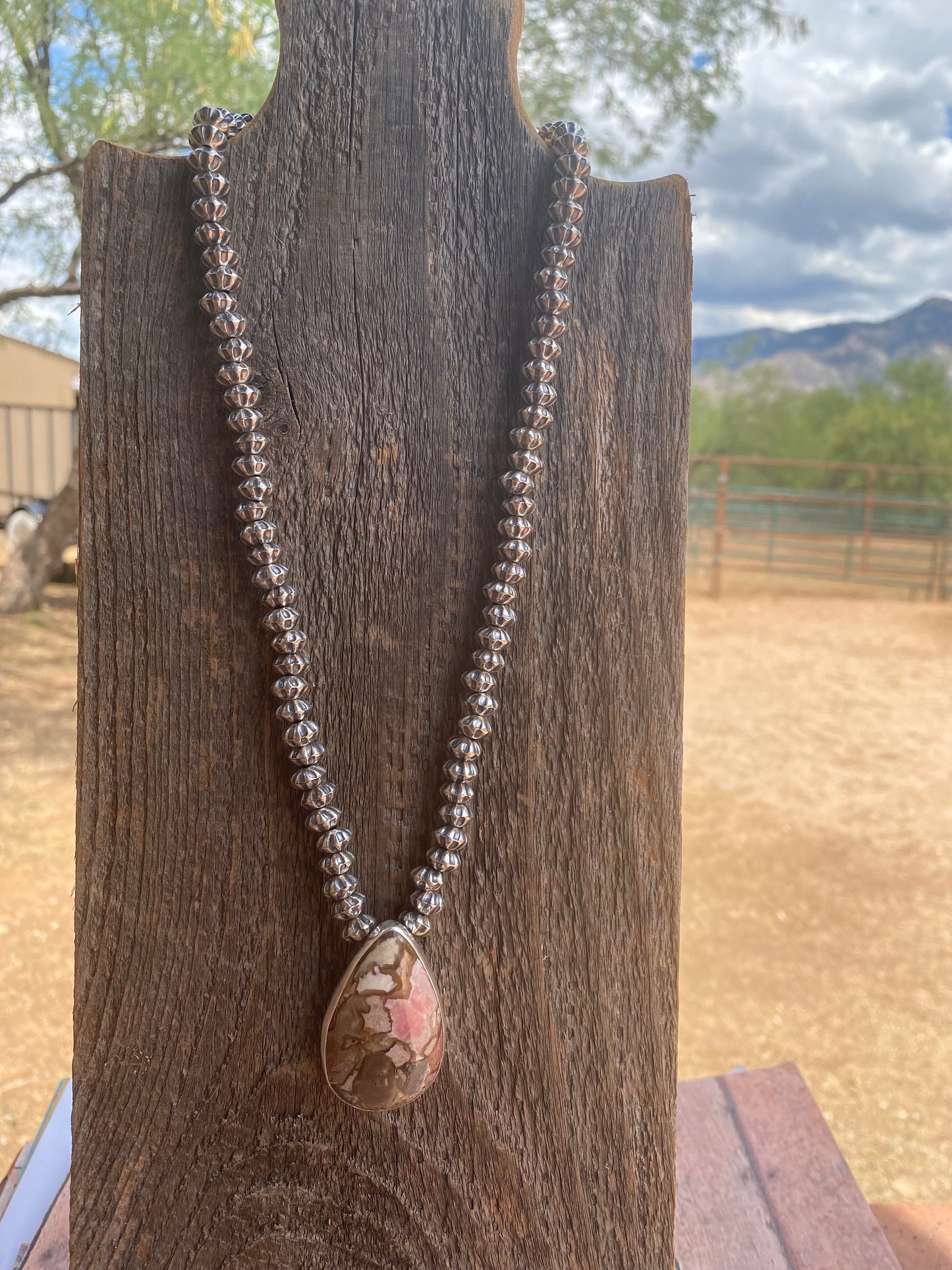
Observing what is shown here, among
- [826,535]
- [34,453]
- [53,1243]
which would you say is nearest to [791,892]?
[53,1243]

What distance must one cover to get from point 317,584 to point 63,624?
14.9 ft

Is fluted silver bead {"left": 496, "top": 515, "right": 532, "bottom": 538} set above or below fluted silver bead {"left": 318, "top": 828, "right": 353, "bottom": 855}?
above

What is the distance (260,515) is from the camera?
0.51 metres

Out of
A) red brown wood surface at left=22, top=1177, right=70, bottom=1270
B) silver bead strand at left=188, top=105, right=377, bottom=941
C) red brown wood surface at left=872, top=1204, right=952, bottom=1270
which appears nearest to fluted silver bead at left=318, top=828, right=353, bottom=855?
silver bead strand at left=188, top=105, right=377, bottom=941

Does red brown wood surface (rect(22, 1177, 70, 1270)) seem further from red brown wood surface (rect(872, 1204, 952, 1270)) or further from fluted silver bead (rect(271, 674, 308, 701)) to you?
red brown wood surface (rect(872, 1204, 952, 1270))

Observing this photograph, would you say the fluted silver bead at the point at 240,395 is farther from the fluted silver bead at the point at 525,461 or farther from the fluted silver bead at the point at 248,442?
the fluted silver bead at the point at 525,461

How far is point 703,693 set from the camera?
14.3 ft

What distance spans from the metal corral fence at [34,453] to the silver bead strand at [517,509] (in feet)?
21.9

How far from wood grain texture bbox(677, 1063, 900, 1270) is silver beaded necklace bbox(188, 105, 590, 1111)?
45 cm

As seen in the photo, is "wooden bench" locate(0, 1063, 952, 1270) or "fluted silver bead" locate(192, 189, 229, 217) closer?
"fluted silver bead" locate(192, 189, 229, 217)

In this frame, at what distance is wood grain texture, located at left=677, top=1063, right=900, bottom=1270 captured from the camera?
2.55 ft

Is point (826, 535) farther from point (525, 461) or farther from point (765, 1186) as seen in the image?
point (525, 461)

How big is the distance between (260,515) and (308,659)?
9 cm

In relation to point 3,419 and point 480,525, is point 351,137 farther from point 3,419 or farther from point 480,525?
point 3,419
